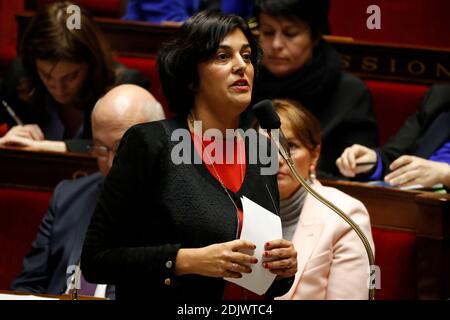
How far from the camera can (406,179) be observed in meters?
1.19

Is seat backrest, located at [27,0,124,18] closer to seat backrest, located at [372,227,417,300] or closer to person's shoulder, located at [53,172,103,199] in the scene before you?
person's shoulder, located at [53,172,103,199]

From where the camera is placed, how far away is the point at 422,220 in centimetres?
114

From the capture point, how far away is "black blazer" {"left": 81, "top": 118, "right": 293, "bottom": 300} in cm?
76

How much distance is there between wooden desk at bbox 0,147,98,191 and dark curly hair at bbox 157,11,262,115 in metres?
0.50

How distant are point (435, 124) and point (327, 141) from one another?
158 mm

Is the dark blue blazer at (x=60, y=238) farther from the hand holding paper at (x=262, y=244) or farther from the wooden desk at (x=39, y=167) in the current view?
the hand holding paper at (x=262, y=244)

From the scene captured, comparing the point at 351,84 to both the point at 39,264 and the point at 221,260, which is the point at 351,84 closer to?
the point at 39,264

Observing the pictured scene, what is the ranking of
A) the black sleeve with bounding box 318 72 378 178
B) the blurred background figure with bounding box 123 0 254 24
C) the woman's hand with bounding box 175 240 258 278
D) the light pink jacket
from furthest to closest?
the blurred background figure with bounding box 123 0 254 24 → the black sleeve with bounding box 318 72 378 178 → the light pink jacket → the woman's hand with bounding box 175 240 258 278

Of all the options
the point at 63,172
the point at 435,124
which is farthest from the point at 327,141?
the point at 63,172

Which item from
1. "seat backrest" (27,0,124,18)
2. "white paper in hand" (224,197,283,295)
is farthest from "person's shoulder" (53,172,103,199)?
"seat backrest" (27,0,124,18)

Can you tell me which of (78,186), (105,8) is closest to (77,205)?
(78,186)

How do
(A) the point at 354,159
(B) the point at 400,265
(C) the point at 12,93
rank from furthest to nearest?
(C) the point at 12,93
(A) the point at 354,159
(B) the point at 400,265

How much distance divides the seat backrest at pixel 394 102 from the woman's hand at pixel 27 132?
1.84 ft

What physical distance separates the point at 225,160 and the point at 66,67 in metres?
0.59
